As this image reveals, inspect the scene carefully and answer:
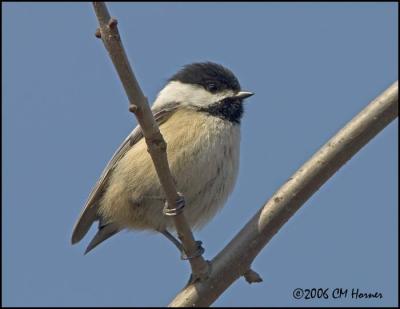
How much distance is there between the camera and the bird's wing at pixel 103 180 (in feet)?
Result: 11.1

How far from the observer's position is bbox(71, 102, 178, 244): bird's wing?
338 cm

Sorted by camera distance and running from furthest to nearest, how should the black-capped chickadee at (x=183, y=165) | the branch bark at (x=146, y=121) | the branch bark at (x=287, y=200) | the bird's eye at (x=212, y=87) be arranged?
the bird's eye at (x=212, y=87), the black-capped chickadee at (x=183, y=165), the branch bark at (x=287, y=200), the branch bark at (x=146, y=121)

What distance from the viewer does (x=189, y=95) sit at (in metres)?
3.50

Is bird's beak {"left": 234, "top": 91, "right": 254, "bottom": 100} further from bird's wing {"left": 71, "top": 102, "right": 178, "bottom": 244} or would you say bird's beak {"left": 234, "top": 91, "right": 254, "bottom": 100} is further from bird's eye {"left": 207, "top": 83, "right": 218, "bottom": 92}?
bird's wing {"left": 71, "top": 102, "right": 178, "bottom": 244}

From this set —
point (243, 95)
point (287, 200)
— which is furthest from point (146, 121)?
point (243, 95)

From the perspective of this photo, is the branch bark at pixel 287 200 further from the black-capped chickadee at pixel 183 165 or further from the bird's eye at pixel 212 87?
the bird's eye at pixel 212 87

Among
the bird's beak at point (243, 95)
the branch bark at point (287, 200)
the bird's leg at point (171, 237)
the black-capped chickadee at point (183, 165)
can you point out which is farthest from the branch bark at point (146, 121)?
the bird's beak at point (243, 95)

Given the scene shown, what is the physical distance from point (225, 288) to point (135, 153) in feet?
3.54

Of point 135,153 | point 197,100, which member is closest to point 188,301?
point 135,153

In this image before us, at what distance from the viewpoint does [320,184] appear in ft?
6.98

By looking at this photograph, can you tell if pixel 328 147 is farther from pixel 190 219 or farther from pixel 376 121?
pixel 190 219

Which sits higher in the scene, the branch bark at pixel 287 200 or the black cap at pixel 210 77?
the black cap at pixel 210 77

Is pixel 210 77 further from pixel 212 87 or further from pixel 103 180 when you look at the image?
pixel 103 180

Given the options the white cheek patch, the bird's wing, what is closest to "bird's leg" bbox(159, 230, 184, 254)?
the bird's wing
